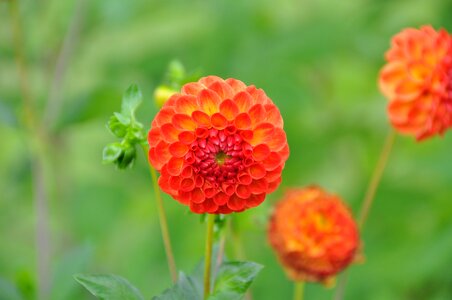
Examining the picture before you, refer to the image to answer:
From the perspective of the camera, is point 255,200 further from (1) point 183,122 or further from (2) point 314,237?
(2) point 314,237

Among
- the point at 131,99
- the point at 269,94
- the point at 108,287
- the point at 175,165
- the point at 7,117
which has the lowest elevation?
the point at 108,287

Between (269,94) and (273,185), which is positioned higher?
(269,94)

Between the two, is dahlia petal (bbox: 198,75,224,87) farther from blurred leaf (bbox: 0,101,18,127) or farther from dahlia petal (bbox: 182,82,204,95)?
blurred leaf (bbox: 0,101,18,127)

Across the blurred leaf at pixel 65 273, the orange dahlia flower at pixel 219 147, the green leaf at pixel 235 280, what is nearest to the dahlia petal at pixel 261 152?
the orange dahlia flower at pixel 219 147

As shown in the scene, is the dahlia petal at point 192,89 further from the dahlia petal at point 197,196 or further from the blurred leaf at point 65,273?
the blurred leaf at point 65,273

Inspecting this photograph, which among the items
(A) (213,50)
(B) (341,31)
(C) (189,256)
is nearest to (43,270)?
(C) (189,256)

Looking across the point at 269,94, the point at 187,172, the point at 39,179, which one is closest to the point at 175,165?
the point at 187,172

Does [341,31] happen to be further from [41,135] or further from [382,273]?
[41,135]

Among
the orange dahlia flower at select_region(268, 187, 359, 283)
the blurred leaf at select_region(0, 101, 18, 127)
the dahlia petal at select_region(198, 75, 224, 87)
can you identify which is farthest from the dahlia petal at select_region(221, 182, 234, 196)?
the blurred leaf at select_region(0, 101, 18, 127)
